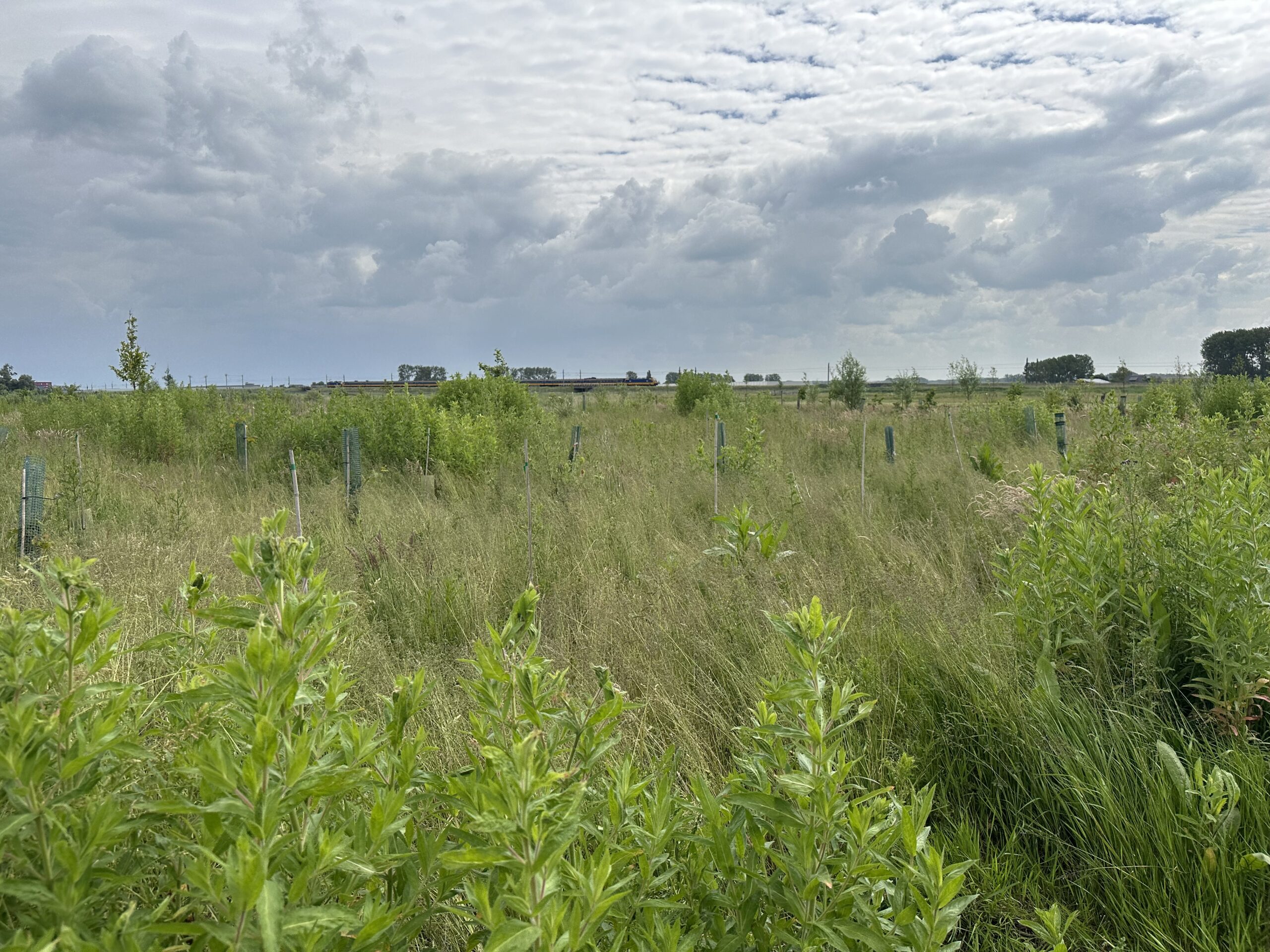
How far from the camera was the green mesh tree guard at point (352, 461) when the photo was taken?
844 cm

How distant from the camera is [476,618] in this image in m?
4.87

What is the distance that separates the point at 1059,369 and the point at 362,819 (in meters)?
103

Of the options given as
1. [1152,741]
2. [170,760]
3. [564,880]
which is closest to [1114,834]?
[1152,741]

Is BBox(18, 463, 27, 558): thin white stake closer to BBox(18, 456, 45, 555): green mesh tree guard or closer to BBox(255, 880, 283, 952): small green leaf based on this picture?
BBox(18, 456, 45, 555): green mesh tree guard

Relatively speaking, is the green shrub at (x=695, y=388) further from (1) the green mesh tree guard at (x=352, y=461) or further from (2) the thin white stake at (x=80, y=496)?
(2) the thin white stake at (x=80, y=496)

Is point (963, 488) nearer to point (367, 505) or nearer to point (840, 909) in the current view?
point (367, 505)

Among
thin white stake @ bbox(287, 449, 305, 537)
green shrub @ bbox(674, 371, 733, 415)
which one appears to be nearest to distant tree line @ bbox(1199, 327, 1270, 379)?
green shrub @ bbox(674, 371, 733, 415)

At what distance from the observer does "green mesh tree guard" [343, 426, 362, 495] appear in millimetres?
8438

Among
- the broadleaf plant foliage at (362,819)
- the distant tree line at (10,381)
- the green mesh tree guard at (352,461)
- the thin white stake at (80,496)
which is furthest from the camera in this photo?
the distant tree line at (10,381)

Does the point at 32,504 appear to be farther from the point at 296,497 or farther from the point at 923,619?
the point at 923,619

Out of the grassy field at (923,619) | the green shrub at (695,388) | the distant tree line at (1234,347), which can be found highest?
the distant tree line at (1234,347)

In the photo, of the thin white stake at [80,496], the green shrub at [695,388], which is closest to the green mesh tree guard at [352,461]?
the thin white stake at [80,496]

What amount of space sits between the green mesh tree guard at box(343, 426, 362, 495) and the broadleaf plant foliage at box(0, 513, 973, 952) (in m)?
7.05

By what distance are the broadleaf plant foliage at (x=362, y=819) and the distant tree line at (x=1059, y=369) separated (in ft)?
300
